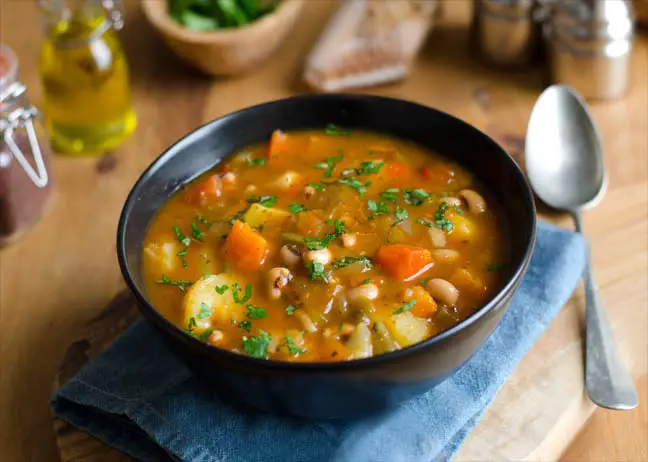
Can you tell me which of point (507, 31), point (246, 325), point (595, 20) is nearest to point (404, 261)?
point (246, 325)

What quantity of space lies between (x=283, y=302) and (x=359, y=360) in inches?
14.6

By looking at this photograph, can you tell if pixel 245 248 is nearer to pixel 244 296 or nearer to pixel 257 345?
pixel 244 296

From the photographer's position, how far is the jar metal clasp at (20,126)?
2.98m

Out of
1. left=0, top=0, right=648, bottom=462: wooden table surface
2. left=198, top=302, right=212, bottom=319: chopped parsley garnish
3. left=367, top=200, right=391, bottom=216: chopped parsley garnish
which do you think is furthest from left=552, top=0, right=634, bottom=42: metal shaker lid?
left=198, top=302, right=212, bottom=319: chopped parsley garnish

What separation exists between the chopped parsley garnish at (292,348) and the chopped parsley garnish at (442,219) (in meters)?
0.55

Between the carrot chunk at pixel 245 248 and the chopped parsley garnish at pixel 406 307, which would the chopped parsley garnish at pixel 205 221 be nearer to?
the carrot chunk at pixel 245 248

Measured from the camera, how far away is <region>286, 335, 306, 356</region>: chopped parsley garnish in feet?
6.69

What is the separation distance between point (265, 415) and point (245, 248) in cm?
44

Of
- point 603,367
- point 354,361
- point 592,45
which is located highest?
point 354,361

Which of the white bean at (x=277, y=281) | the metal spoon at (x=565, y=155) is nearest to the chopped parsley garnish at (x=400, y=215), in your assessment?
the white bean at (x=277, y=281)

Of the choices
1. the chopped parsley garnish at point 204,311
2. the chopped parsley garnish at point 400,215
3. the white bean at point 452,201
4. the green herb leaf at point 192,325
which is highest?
the chopped parsley garnish at point 204,311

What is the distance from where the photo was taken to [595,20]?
336 cm

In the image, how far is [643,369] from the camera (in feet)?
8.15

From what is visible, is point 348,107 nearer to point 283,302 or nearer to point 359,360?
point 283,302
